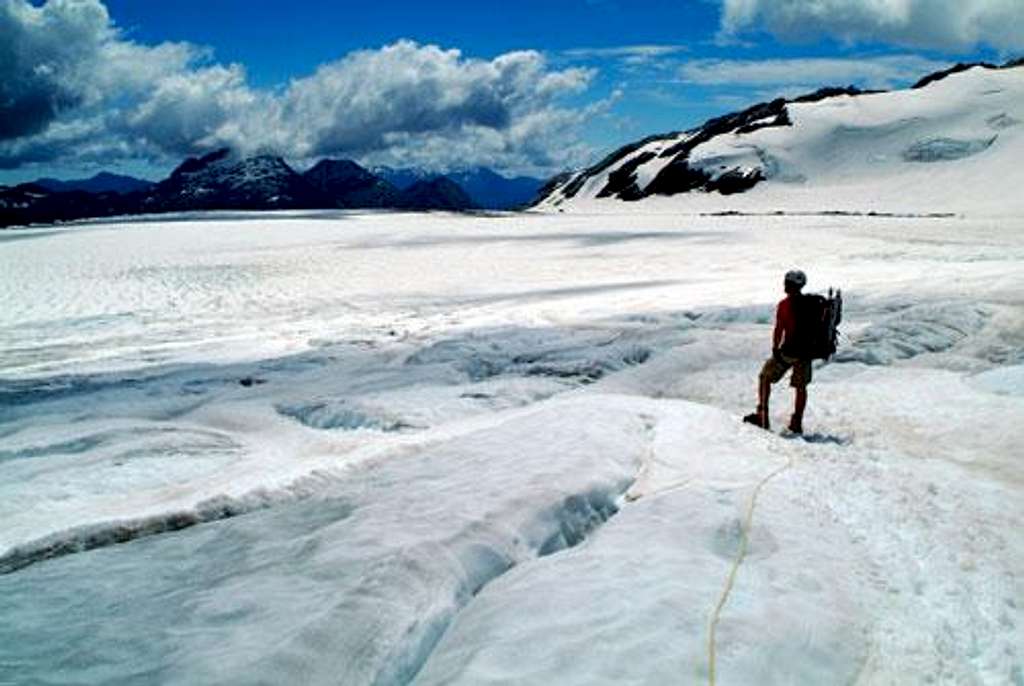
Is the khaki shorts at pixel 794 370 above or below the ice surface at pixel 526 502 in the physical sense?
above

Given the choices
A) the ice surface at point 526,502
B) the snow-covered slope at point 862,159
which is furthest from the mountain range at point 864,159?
the ice surface at point 526,502

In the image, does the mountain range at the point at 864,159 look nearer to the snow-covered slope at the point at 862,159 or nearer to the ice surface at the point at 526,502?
the snow-covered slope at the point at 862,159

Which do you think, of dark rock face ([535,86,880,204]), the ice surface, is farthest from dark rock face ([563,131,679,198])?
the ice surface

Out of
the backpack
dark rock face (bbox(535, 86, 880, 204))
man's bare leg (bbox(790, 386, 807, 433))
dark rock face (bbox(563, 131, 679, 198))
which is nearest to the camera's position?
the backpack

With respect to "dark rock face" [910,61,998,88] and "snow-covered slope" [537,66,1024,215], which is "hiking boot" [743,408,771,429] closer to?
"snow-covered slope" [537,66,1024,215]

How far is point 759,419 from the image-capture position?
1070cm

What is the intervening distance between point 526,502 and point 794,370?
4.68m

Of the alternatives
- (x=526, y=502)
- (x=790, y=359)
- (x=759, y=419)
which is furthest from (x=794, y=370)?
(x=526, y=502)

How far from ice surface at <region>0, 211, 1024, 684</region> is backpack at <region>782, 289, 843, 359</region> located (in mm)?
1105

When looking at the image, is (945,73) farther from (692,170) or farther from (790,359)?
(790,359)

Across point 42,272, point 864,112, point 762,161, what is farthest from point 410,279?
point 864,112

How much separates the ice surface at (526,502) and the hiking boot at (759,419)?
1.11 ft

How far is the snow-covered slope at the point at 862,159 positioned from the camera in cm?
8794

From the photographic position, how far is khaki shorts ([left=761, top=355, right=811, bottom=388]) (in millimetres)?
10414
